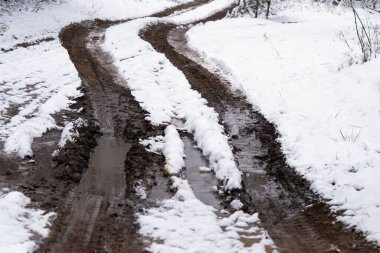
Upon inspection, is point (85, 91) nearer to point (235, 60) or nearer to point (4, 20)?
point (235, 60)

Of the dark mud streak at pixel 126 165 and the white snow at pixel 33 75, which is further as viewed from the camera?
the white snow at pixel 33 75

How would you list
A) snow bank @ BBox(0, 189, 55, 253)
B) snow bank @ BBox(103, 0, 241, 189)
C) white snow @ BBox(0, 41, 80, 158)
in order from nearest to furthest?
1. snow bank @ BBox(0, 189, 55, 253)
2. snow bank @ BBox(103, 0, 241, 189)
3. white snow @ BBox(0, 41, 80, 158)

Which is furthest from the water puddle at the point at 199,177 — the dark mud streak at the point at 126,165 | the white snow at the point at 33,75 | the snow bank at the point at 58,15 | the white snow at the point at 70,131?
the snow bank at the point at 58,15

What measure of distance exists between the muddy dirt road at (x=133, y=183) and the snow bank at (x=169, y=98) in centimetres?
21

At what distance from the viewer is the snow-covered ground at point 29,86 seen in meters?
4.68

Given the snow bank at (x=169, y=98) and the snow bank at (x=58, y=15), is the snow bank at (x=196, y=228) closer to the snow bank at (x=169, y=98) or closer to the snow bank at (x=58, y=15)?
the snow bank at (x=169, y=98)

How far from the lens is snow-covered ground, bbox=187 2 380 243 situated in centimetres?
561

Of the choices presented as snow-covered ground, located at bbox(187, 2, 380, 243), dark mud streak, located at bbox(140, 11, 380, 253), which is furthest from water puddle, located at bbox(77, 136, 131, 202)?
snow-covered ground, located at bbox(187, 2, 380, 243)

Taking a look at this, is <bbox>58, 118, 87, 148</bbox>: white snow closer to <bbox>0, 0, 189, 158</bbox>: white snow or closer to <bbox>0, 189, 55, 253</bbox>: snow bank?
<bbox>0, 0, 189, 158</bbox>: white snow

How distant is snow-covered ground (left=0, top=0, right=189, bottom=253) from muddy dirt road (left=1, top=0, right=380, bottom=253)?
267 millimetres

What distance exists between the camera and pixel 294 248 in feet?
14.8

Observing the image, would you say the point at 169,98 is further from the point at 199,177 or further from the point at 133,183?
the point at 133,183

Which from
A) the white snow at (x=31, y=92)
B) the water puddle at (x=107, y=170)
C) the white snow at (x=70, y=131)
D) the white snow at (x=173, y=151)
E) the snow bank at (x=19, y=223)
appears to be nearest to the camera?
the snow bank at (x=19, y=223)

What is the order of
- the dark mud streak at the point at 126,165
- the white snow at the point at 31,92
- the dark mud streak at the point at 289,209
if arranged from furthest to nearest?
the white snow at the point at 31,92 < the dark mud streak at the point at 289,209 < the dark mud streak at the point at 126,165
